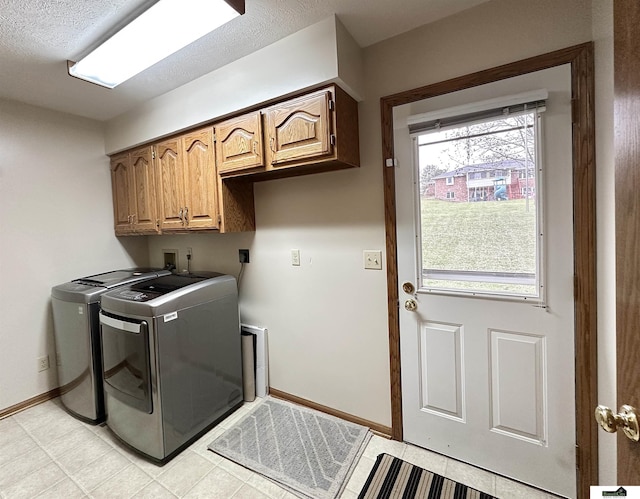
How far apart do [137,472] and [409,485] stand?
1.44 metres

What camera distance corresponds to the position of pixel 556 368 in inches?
52.5

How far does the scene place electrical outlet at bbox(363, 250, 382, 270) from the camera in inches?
67.9

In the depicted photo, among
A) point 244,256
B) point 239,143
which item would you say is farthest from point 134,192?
point 239,143

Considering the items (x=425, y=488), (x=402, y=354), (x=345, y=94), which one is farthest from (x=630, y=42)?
(x=425, y=488)

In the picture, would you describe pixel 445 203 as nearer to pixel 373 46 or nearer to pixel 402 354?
pixel 402 354

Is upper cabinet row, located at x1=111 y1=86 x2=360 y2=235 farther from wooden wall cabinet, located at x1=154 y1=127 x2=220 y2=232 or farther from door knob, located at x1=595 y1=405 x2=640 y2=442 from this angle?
door knob, located at x1=595 y1=405 x2=640 y2=442

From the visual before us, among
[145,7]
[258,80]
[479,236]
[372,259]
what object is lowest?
[372,259]

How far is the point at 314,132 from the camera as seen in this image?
1.54m

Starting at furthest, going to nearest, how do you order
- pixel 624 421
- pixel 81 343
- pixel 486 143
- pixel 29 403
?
pixel 29 403
pixel 81 343
pixel 486 143
pixel 624 421

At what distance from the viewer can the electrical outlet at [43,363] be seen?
2291 mm

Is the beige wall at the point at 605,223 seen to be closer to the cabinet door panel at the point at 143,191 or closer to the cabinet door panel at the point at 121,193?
the cabinet door panel at the point at 143,191

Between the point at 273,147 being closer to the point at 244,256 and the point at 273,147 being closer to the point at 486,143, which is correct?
the point at 244,256

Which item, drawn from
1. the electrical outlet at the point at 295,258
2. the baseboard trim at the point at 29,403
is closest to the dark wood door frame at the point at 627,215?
the electrical outlet at the point at 295,258

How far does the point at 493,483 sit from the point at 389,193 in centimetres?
156
